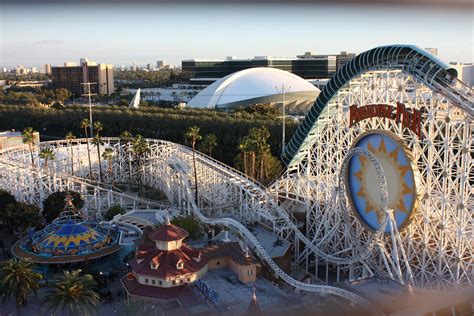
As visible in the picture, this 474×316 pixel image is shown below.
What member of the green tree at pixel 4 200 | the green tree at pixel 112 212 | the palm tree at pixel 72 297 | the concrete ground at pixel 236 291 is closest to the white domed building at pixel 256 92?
the green tree at pixel 112 212

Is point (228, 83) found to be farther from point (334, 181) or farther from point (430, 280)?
point (430, 280)

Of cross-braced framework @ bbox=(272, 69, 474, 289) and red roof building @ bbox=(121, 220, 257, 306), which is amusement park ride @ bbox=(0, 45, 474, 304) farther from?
red roof building @ bbox=(121, 220, 257, 306)

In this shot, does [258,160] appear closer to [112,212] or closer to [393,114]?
[112,212]

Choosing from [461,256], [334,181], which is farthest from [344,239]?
[461,256]

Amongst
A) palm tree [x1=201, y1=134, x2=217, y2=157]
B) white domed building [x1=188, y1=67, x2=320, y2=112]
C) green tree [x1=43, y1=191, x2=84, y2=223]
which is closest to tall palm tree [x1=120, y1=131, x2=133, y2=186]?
palm tree [x1=201, y1=134, x2=217, y2=157]

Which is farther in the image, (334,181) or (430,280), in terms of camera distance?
(334,181)

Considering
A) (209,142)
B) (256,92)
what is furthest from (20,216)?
(256,92)
